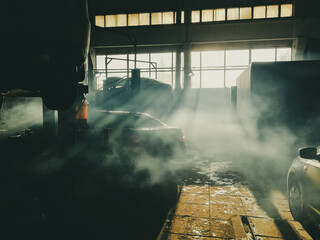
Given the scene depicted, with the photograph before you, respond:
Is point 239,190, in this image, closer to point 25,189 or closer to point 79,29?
point 25,189

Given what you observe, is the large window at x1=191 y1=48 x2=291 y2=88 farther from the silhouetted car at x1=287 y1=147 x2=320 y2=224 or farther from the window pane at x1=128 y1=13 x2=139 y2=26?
the silhouetted car at x1=287 y1=147 x2=320 y2=224

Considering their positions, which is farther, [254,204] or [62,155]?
[62,155]

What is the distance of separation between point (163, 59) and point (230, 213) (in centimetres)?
2095

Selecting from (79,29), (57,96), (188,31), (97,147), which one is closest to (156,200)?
(97,147)

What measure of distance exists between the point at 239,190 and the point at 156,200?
203cm

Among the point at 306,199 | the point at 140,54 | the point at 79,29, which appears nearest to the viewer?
the point at 79,29

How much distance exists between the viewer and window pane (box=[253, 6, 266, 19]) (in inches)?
821

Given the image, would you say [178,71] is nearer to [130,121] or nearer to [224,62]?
[224,62]

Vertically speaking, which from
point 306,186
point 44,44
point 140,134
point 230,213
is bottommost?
point 230,213

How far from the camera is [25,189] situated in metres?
5.06

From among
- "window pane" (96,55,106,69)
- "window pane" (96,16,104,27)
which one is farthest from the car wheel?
"window pane" (96,16,104,27)

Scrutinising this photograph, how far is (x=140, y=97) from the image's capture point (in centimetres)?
1728

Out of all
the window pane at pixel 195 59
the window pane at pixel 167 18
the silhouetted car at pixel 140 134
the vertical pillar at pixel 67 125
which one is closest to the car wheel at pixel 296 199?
the silhouetted car at pixel 140 134

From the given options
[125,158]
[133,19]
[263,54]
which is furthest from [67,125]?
[263,54]
